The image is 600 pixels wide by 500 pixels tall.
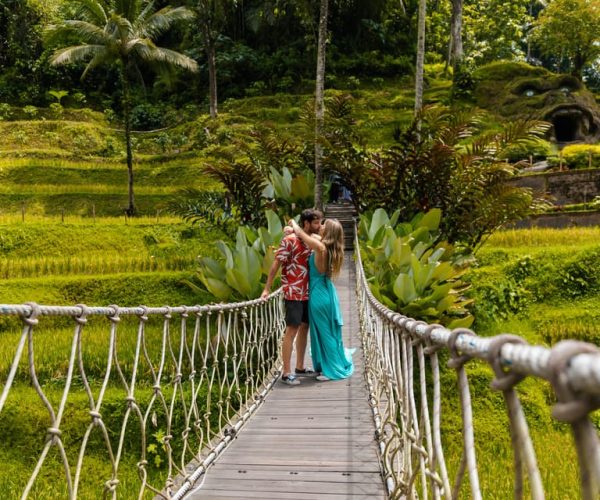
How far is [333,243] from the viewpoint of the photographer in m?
3.90

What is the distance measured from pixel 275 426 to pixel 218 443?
1.51 feet

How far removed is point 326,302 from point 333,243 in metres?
0.47

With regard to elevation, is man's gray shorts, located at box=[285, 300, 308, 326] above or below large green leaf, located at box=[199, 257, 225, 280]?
above

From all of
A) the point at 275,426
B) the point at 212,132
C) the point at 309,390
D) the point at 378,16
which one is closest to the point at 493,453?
the point at 309,390

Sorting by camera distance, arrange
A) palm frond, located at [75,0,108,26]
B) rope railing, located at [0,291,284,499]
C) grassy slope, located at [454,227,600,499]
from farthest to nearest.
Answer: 1. palm frond, located at [75,0,108,26]
2. grassy slope, located at [454,227,600,499]
3. rope railing, located at [0,291,284,499]

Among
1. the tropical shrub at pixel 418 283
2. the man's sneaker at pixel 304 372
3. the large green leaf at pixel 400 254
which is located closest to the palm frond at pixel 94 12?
the tropical shrub at pixel 418 283

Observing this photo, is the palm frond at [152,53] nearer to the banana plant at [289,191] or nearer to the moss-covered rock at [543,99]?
the banana plant at [289,191]

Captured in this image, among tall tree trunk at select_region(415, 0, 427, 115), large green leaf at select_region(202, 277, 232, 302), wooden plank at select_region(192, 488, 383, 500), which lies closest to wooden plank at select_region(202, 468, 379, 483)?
wooden plank at select_region(192, 488, 383, 500)

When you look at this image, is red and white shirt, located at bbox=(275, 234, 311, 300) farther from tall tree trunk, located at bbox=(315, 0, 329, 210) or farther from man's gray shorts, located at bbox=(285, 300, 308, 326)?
tall tree trunk, located at bbox=(315, 0, 329, 210)

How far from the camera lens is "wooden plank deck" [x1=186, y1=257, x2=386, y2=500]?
2342mm

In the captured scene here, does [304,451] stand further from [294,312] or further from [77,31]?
[77,31]

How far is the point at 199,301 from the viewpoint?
748cm

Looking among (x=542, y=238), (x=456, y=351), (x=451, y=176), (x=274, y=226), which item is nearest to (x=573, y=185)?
(x=542, y=238)

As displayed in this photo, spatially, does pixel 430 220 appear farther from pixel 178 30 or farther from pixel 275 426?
pixel 178 30
